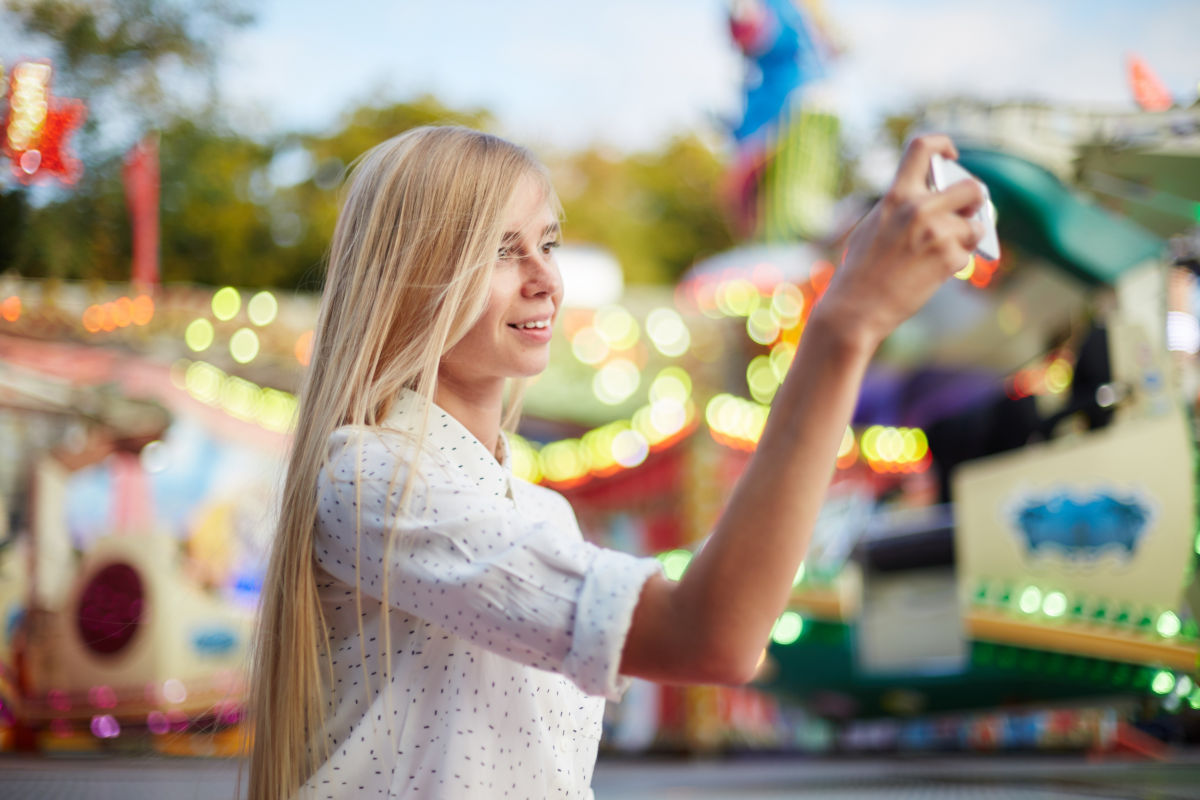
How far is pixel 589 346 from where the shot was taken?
5.91 metres

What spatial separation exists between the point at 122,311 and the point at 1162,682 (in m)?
4.17

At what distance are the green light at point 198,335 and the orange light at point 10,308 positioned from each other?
211 centimetres

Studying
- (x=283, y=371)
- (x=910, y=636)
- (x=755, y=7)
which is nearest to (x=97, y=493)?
(x=283, y=371)

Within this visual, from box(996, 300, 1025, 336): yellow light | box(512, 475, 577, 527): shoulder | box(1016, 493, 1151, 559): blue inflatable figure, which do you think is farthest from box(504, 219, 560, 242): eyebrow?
box(996, 300, 1025, 336): yellow light

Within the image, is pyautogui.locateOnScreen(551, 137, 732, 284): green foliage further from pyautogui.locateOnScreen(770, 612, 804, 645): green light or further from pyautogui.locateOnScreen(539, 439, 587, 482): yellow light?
pyautogui.locateOnScreen(770, 612, 804, 645): green light

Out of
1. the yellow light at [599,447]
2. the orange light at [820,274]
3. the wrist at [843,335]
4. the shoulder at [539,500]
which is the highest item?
the orange light at [820,274]

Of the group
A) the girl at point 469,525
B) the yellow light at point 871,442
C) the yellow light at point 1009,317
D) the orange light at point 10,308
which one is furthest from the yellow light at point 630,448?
the girl at point 469,525

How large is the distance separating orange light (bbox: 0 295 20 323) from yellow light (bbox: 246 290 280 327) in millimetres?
2339

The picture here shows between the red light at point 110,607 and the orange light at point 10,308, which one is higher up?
the orange light at point 10,308

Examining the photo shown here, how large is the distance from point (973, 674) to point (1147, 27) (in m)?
2.65

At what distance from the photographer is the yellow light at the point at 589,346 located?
5.88 m

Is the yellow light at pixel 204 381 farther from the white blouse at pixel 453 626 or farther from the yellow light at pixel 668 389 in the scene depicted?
the white blouse at pixel 453 626

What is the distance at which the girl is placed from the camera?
61cm

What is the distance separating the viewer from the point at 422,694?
79 centimetres
